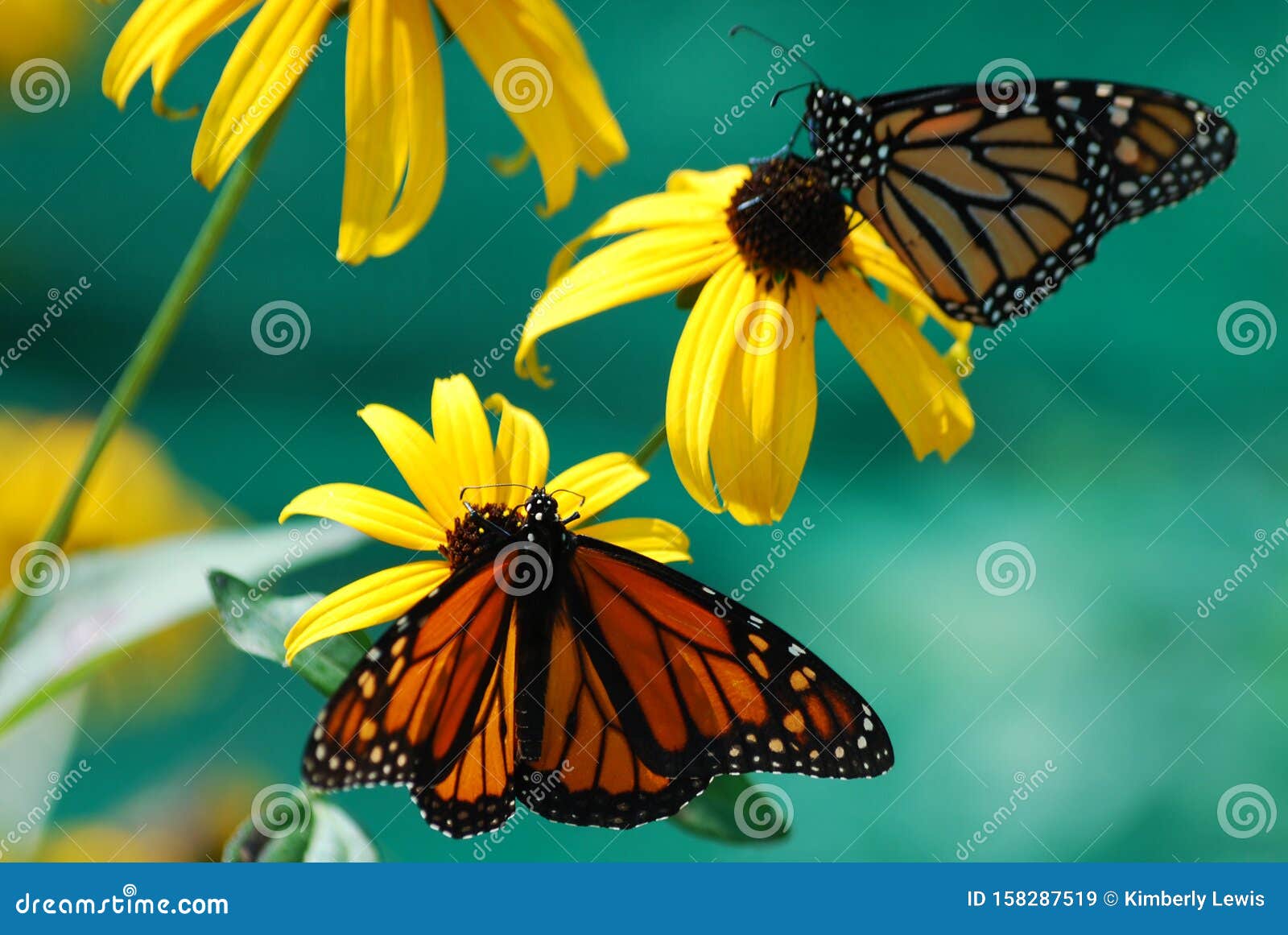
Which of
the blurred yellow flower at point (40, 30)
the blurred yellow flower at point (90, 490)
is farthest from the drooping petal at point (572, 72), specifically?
the blurred yellow flower at point (40, 30)

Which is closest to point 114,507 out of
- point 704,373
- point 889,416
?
point 704,373

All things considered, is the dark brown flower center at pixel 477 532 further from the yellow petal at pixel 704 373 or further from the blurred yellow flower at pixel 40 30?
the blurred yellow flower at pixel 40 30

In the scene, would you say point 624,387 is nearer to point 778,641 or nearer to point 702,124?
point 702,124

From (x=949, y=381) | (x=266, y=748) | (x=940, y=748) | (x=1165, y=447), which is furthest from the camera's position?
(x=1165, y=447)

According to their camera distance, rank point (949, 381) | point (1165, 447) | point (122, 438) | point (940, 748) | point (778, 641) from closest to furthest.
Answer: point (778, 641)
point (949, 381)
point (122, 438)
point (940, 748)
point (1165, 447)

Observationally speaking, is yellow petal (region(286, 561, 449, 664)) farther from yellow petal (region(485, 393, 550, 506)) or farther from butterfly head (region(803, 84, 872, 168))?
butterfly head (region(803, 84, 872, 168))

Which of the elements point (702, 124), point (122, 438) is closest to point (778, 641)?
point (122, 438)

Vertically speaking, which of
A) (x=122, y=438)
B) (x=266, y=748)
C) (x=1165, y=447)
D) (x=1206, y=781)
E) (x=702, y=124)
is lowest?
(x=266, y=748)

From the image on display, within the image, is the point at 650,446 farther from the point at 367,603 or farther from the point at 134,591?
the point at 134,591
